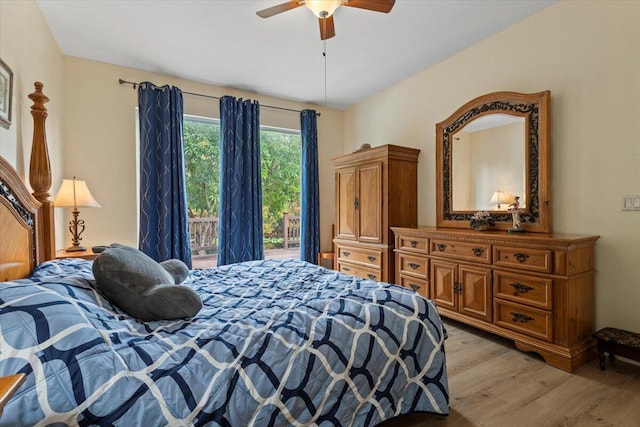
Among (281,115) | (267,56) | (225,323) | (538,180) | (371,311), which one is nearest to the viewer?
(225,323)

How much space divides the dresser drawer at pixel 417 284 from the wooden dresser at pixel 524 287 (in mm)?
95

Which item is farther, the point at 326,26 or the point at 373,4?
the point at 326,26

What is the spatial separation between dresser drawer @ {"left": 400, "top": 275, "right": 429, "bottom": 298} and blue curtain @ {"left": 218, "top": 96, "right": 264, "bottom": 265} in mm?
1839

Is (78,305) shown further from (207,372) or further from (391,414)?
(391,414)

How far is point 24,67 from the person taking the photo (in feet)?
7.18

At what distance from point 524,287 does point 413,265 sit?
40.4 inches

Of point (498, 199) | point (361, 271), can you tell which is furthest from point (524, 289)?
point (361, 271)

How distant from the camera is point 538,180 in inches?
102

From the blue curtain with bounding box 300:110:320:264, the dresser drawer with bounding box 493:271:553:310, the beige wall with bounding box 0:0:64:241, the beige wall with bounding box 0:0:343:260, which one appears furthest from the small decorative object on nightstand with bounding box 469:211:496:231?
the beige wall with bounding box 0:0:64:241

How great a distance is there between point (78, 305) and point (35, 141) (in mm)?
1658

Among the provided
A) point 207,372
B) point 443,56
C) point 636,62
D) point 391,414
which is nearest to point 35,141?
point 207,372

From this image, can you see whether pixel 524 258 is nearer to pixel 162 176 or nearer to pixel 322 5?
pixel 322 5

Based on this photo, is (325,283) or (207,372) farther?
(325,283)

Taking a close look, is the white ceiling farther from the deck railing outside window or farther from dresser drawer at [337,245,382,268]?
dresser drawer at [337,245,382,268]
